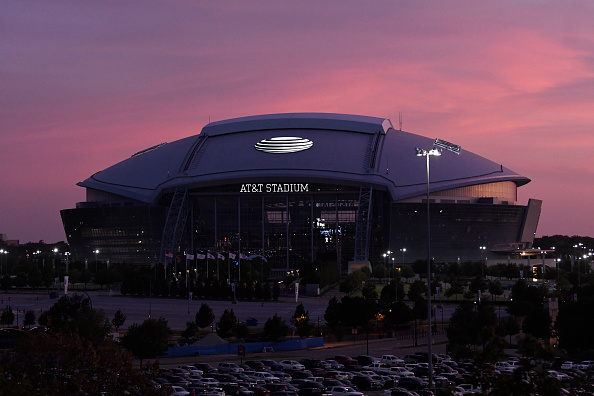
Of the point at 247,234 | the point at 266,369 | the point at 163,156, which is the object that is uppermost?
the point at 163,156

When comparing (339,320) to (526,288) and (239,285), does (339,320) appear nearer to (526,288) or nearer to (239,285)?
(526,288)

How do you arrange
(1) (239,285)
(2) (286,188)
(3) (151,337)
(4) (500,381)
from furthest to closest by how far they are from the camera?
1. (2) (286,188)
2. (1) (239,285)
3. (3) (151,337)
4. (4) (500,381)

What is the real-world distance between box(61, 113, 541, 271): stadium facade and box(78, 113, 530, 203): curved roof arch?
0.80 feet

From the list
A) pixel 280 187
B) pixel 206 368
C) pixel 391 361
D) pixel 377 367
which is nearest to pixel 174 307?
pixel 206 368

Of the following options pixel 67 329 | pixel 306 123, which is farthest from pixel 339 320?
pixel 306 123

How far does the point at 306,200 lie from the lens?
168750mm

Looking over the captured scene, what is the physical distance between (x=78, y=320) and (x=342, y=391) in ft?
81.5

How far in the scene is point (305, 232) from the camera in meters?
171

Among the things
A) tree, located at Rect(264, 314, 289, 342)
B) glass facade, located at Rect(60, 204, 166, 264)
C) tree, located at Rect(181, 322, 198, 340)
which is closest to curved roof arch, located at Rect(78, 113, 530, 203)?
glass facade, located at Rect(60, 204, 166, 264)

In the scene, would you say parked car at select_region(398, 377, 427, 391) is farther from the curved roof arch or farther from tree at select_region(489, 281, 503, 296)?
the curved roof arch

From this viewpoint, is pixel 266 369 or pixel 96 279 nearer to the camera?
pixel 266 369

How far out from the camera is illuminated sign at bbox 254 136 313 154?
16862cm

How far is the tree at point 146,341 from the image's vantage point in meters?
59.9

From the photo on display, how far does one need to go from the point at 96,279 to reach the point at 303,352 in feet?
249
